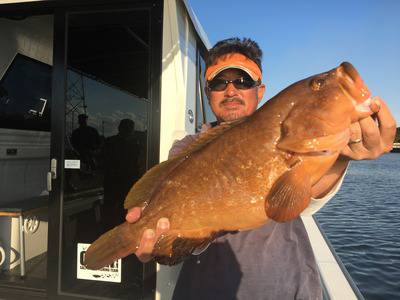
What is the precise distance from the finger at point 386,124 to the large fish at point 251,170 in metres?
0.13

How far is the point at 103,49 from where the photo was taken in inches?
171

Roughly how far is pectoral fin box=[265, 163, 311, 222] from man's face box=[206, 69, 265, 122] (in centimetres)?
84

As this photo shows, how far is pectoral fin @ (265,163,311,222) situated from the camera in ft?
5.48

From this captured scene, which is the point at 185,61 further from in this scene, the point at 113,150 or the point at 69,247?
the point at 69,247

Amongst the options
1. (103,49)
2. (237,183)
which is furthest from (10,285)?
(237,183)

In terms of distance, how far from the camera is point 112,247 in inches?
75.4

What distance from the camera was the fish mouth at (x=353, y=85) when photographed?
170 centimetres

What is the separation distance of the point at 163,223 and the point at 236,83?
1116 millimetres

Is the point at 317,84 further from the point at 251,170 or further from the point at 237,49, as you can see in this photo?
the point at 237,49

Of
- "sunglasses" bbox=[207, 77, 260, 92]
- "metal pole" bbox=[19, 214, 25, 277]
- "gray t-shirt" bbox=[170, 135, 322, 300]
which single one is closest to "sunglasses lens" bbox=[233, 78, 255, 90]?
"sunglasses" bbox=[207, 77, 260, 92]

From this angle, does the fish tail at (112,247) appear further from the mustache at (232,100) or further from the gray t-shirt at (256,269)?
the mustache at (232,100)

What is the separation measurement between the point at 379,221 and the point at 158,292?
1340 cm

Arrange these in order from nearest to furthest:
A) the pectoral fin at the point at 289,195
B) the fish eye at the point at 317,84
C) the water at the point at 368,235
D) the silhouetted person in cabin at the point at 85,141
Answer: the pectoral fin at the point at 289,195 < the fish eye at the point at 317,84 < the silhouetted person in cabin at the point at 85,141 < the water at the point at 368,235

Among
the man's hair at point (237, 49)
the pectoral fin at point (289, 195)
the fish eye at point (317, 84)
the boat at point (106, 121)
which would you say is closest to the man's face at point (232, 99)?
the man's hair at point (237, 49)
